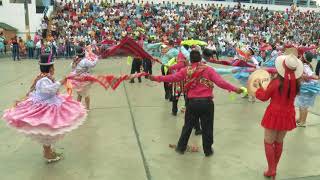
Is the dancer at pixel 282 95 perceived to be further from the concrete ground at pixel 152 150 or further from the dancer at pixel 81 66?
the dancer at pixel 81 66

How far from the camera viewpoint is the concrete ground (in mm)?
5336

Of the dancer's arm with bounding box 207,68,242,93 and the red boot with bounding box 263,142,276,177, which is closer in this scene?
the red boot with bounding box 263,142,276,177

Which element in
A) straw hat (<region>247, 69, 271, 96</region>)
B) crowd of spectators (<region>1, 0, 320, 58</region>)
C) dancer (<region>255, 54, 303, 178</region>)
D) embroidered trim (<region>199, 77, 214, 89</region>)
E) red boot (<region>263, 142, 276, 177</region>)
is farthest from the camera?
crowd of spectators (<region>1, 0, 320, 58</region>)

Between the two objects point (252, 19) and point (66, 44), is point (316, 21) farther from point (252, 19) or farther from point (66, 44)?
point (66, 44)

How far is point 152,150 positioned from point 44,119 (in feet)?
6.10

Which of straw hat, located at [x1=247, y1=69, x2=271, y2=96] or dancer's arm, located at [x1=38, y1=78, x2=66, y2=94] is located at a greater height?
straw hat, located at [x1=247, y1=69, x2=271, y2=96]

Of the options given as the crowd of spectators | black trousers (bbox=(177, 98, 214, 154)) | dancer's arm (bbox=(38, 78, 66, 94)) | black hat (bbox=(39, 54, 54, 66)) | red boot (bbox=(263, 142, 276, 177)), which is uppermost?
the crowd of spectators

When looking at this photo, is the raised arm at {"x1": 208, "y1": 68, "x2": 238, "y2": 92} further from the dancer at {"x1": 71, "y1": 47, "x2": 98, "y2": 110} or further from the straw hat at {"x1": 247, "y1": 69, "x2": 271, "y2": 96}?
the dancer at {"x1": 71, "y1": 47, "x2": 98, "y2": 110}

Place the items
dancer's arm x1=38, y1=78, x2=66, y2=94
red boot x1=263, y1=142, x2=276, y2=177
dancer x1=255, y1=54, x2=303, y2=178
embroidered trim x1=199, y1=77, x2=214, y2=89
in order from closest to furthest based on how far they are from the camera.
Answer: dancer x1=255, y1=54, x2=303, y2=178 → red boot x1=263, y1=142, x2=276, y2=177 → dancer's arm x1=38, y1=78, x2=66, y2=94 → embroidered trim x1=199, y1=77, x2=214, y2=89

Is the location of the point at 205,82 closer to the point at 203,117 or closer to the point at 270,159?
the point at 203,117

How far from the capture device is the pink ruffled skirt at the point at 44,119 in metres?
5.11

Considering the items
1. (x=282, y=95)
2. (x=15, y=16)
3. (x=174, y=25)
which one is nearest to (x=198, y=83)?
(x=282, y=95)

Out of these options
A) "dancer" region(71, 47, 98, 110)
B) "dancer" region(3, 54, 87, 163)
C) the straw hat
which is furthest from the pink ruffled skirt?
"dancer" region(71, 47, 98, 110)

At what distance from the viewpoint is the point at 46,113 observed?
5242 mm
